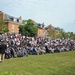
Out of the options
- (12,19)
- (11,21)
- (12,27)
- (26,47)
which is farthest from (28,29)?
(26,47)

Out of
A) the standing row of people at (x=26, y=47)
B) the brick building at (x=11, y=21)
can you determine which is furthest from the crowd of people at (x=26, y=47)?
the brick building at (x=11, y=21)

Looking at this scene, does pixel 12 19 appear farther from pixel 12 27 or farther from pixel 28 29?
pixel 28 29

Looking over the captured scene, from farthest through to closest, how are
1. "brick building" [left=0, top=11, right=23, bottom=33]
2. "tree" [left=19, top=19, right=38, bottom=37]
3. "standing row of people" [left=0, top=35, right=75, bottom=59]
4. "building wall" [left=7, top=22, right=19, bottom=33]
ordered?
"building wall" [left=7, top=22, right=19, bottom=33] → "brick building" [left=0, top=11, right=23, bottom=33] → "tree" [left=19, top=19, right=38, bottom=37] → "standing row of people" [left=0, top=35, right=75, bottom=59]

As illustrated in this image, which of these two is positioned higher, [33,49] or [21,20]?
[21,20]

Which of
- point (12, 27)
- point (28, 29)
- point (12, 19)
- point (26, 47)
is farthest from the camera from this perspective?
point (12, 19)

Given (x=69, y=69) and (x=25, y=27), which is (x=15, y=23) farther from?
(x=69, y=69)

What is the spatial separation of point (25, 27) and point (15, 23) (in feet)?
22.8

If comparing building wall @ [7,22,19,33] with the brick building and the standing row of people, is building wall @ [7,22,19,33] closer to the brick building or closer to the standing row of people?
the brick building

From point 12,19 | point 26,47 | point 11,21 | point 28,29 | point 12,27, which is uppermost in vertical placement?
point 12,19

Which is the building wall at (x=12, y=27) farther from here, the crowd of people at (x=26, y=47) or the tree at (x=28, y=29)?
the crowd of people at (x=26, y=47)

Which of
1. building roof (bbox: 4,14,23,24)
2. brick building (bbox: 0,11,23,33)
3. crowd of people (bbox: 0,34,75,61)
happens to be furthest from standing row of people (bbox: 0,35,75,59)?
building roof (bbox: 4,14,23,24)

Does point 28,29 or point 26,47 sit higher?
point 28,29

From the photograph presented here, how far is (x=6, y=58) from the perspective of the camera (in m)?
24.4

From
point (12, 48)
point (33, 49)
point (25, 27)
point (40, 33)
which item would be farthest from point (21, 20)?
point (12, 48)
